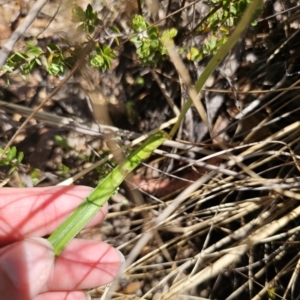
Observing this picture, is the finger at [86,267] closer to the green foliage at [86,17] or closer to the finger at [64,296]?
the finger at [64,296]

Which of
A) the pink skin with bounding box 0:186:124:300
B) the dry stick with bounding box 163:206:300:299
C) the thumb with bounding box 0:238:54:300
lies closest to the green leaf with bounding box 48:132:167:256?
the thumb with bounding box 0:238:54:300

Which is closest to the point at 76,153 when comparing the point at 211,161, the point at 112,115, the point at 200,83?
the point at 112,115

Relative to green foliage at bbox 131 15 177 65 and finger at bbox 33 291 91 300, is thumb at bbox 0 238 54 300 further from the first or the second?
green foliage at bbox 131 15 177 65

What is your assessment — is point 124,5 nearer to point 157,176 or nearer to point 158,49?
point 158,49

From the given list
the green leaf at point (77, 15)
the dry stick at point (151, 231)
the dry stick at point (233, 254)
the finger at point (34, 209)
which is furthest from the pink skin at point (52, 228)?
the green leaf at point (77, 15)

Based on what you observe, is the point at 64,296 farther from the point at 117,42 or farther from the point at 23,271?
the point at 117,42

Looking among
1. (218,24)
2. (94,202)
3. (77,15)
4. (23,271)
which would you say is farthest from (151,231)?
(218,24)

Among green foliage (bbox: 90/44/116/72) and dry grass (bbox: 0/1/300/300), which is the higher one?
green foliage (bbox: 90/44/116/72)
